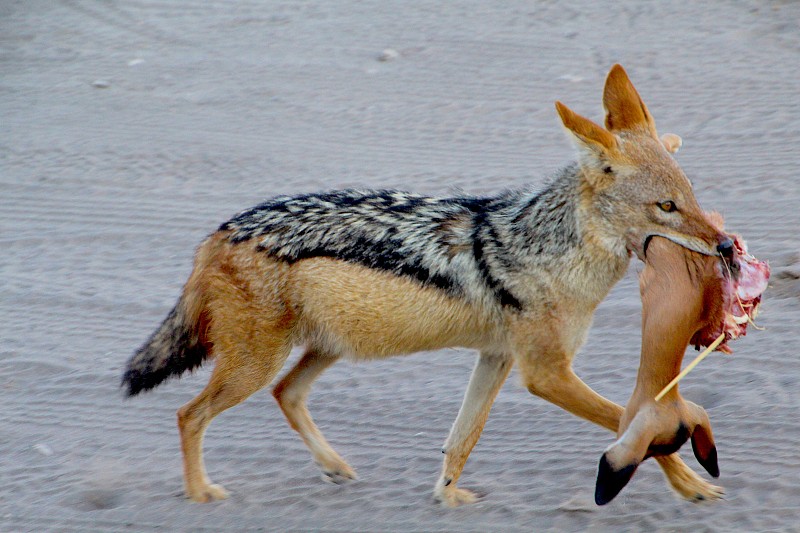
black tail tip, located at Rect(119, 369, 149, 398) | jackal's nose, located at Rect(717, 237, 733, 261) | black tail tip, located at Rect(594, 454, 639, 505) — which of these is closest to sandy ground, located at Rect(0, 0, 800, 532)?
black tail tip, located at Rect(119, 369, 149, 398)

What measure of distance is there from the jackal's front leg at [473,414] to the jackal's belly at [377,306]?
0.78ft

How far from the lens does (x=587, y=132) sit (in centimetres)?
518

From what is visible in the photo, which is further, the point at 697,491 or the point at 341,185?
the point at 341,185

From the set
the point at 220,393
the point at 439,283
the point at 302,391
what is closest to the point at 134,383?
the point at 220,393

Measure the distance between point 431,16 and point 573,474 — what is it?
342 inches

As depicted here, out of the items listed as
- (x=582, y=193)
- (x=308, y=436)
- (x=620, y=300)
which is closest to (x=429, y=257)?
(x=582, y=193)

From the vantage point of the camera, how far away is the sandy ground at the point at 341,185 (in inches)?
232

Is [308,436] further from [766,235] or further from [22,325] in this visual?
[766,235]

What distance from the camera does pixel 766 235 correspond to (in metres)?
8.20

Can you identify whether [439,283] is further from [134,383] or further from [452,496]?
[134,383]

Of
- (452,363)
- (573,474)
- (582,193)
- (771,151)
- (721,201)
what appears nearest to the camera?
(582,193)

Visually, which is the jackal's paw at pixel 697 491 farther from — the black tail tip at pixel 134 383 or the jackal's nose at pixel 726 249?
the black tail tip at pixel 134 383

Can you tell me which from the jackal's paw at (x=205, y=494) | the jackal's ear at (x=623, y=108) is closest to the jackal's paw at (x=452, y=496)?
the jackal's paw at (x=205, y=494)

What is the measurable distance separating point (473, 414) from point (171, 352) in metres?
1.73
